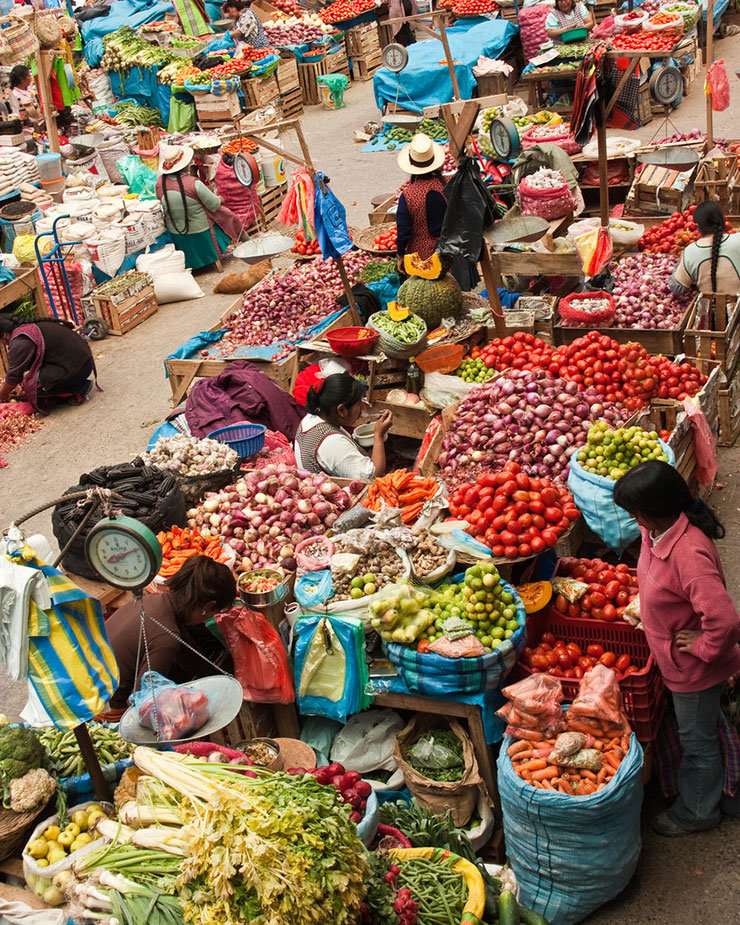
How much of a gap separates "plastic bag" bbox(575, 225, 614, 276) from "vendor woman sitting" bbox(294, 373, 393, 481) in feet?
9.07

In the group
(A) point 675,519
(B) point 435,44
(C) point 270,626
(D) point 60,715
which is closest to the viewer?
(D) point 60,715

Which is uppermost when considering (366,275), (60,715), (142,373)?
(60,715)

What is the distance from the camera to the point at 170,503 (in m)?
5.39

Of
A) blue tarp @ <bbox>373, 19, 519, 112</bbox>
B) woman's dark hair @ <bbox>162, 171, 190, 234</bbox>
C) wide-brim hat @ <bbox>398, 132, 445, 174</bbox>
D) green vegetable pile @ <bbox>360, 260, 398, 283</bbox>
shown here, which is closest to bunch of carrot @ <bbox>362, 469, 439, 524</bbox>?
wide-brim hat @ <bbox>398, 132, 445, 174</bbox>

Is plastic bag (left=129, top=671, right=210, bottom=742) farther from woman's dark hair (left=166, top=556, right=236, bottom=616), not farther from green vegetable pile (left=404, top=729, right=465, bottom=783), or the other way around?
green vegetable pile (left=404, top=729, right=465, bottom=783)

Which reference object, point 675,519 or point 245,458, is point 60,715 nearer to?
point 675,519

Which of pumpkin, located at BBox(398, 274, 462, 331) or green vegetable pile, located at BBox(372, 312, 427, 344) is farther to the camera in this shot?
pumpkin, located at BBox(398, 274, 462, 331)

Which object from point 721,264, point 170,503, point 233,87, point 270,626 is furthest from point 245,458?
point 233,87

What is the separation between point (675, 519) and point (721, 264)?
140 inches

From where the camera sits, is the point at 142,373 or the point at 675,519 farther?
the point at 142,373

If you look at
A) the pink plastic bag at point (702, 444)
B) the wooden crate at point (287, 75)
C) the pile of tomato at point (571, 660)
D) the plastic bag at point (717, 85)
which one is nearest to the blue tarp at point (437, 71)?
the wooden crate at point (287, 75)

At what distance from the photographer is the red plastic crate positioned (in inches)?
164

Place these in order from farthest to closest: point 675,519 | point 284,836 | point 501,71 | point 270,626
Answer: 1. point 501,71
2. point 270,626
3. point 675,519
4. point 284,836

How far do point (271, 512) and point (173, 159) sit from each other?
7.03 m
